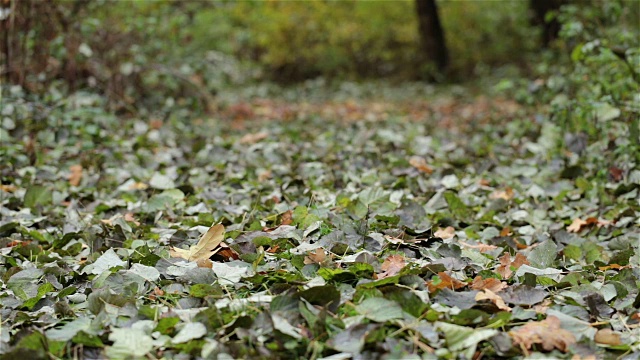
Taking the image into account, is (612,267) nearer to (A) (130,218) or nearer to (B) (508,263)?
(B) (508,263)

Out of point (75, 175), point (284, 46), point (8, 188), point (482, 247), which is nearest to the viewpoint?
point (482, 247)

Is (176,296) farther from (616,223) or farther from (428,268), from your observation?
(616,223)

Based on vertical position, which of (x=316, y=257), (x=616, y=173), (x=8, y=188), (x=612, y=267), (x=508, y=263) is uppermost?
(x=8, y=188)

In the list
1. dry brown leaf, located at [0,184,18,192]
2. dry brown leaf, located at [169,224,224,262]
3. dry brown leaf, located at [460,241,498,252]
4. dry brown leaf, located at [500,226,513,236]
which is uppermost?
dry brown leaf, located at [0,184,18,192]

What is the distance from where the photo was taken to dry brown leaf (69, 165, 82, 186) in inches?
134

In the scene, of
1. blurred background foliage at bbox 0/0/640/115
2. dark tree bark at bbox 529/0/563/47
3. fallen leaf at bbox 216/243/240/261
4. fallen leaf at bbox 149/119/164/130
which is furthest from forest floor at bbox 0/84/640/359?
dark tree bark at bbox 529/0/563/47

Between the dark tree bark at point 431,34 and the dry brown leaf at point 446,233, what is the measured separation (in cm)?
699

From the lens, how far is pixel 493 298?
5.70 feet

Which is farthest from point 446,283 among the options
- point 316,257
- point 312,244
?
point 312,244

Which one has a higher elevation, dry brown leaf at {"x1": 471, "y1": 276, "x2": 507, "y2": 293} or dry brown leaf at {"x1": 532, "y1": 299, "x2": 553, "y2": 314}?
dry brown leaf at {"x1": 471, "y1": 276, "x2": 507, "y2": 293}

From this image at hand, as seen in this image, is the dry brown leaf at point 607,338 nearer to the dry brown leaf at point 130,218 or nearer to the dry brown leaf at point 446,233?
the dry brown leaf at point 446,233

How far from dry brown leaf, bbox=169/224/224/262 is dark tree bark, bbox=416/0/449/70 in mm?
7601

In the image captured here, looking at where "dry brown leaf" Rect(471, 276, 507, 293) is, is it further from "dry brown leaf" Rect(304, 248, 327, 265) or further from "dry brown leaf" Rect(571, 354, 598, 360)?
"dry brown leaf" Rect(304, 248, 327, 265)

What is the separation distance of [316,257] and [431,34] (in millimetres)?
7841
